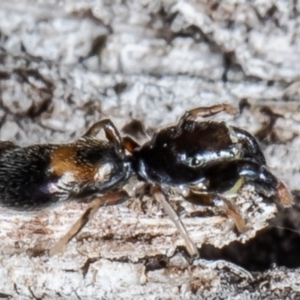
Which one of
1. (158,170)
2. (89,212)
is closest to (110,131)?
(158,170)

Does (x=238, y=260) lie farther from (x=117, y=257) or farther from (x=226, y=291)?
(x=117, y=257)

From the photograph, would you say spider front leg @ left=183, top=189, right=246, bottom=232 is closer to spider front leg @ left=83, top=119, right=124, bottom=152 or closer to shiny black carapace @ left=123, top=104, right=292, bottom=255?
shiny black carapace @ left=123, top=104, right=292, bottom=255

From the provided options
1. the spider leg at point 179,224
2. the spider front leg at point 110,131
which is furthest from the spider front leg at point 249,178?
the spider front leg at point 110,131

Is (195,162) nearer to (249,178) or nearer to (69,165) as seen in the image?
(249,178)

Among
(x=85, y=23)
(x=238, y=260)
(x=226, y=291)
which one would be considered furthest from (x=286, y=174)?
(x=85, y=23)

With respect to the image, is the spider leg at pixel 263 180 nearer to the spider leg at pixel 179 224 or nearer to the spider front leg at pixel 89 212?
the spider leg at pixel 179 224

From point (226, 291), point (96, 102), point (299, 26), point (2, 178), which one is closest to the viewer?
point (226, 291)
